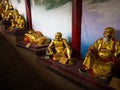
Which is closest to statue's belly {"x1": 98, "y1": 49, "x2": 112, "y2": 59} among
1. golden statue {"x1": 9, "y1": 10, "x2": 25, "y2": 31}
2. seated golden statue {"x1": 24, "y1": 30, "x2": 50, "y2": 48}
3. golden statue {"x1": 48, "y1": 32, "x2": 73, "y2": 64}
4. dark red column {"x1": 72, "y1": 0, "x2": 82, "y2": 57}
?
golden statue {"x1": 48, "y1": 32, "x2": 73, "y2": 64}

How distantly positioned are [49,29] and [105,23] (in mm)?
2173

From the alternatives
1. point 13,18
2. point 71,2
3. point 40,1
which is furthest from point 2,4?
point 71,2

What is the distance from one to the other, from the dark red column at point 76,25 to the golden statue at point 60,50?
255 millimetres

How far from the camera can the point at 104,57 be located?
295 centimetres

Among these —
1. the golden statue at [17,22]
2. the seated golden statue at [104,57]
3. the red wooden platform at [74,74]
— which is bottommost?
the red wooden platform at [74,74]

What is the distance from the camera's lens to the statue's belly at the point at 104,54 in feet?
9.55

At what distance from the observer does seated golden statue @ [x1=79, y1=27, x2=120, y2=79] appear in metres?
2.71

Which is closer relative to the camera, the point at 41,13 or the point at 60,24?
the point at 60,24

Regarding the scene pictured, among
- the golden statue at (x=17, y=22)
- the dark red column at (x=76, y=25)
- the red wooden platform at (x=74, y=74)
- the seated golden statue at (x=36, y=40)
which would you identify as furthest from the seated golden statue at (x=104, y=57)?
the golden statue at (x=17, y=22)

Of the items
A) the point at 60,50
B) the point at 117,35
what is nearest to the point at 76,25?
the point at 60,50

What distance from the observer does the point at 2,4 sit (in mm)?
7770

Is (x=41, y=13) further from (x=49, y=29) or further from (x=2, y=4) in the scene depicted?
(x=2, y=4)

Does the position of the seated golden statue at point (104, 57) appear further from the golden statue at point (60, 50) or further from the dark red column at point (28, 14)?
the dark red column at point (28, 14)

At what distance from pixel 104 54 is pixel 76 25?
1.12 meters
